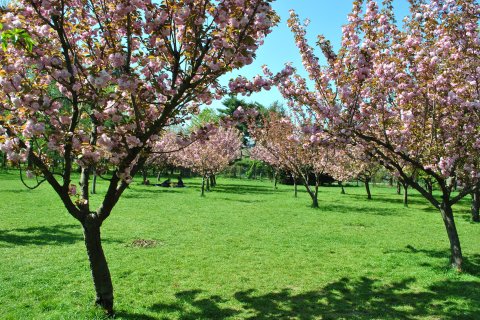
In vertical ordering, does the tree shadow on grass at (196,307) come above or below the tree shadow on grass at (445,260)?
below

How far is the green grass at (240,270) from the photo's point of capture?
23.0 feet

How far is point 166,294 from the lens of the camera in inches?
304

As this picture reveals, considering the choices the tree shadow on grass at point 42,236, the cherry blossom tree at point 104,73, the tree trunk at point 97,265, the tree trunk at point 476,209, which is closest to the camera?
the cherry blossom tree at point 104,73

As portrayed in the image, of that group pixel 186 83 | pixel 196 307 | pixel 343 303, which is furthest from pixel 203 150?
pixel 186 83

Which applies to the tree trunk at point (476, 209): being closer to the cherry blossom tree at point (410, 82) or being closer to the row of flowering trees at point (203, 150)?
the cherry blossom tree at point (410, 82)

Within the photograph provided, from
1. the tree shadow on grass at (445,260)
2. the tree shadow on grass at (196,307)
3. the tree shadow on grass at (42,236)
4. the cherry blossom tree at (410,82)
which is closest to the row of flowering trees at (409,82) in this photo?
the cherry blossom tree at (410,82)

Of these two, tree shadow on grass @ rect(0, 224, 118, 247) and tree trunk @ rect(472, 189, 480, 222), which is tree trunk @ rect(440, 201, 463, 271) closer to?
tree shadow on grass @ rect(0, 224, 118, 247)

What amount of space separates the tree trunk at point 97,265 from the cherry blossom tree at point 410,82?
498cm

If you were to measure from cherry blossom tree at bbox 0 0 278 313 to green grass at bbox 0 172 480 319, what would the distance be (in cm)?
155

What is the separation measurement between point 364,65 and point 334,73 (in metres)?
0.80

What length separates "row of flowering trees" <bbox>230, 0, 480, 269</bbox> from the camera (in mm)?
7828

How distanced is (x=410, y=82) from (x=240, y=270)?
599 centimetres

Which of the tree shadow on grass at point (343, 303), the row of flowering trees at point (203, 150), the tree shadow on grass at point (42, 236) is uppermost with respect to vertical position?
the row of flowering trees at point (203, 150)

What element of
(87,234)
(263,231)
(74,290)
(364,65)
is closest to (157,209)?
(263,231)
